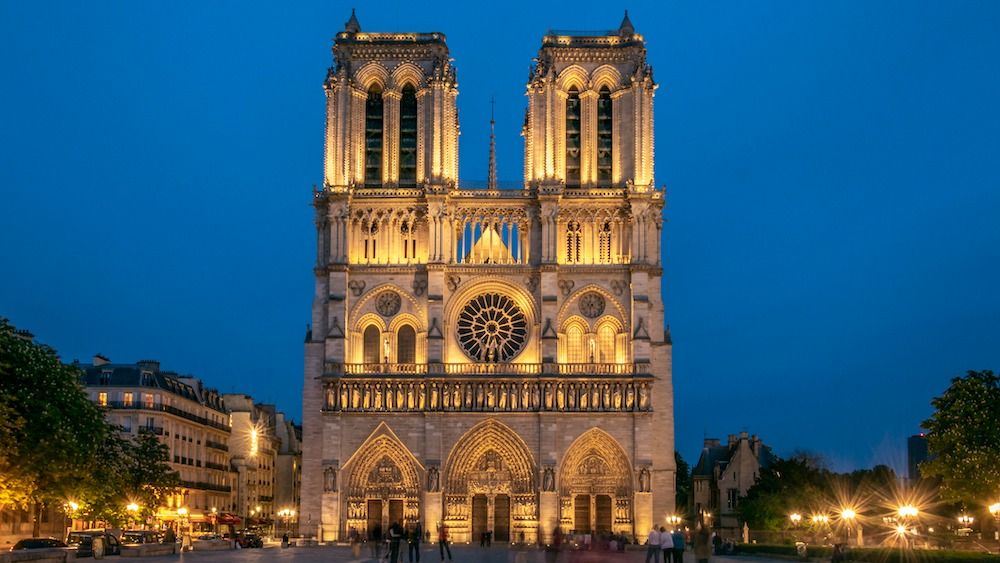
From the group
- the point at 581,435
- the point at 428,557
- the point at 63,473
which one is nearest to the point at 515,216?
the point at 581,435

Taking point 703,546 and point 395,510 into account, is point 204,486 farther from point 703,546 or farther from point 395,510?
point 703,546

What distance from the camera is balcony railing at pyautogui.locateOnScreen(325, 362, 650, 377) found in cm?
7219

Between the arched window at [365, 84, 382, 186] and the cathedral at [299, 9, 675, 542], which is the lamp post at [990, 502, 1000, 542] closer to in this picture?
the cathedral at [299, 9, 675, 542]

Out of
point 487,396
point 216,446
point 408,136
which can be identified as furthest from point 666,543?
point 216,446

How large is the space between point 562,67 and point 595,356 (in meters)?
16.2

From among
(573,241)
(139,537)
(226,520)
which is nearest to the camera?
(139,537)

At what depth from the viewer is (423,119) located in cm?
7625

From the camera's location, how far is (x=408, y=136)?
7744cm

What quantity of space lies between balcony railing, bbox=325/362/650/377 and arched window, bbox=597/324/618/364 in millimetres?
1525

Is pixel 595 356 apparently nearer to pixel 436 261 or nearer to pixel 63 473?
pixel 436 261

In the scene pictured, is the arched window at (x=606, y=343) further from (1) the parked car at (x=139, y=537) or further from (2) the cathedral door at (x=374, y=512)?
(1) the parked car at (x=139, y=537)

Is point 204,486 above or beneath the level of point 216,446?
beneath

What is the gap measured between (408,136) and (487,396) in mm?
15628

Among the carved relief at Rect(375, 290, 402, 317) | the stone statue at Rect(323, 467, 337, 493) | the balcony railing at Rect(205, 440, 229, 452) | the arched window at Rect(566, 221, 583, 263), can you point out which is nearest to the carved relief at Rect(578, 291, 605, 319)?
the arched window at Rect(566, 221, 583, 263)
